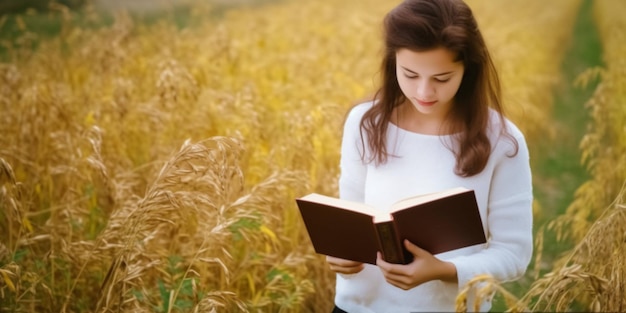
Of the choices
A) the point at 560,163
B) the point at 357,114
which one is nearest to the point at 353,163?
the point at 357,114

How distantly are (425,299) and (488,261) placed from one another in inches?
8.5

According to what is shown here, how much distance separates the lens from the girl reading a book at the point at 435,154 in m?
1.90

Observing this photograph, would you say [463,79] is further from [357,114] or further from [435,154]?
[357,114]

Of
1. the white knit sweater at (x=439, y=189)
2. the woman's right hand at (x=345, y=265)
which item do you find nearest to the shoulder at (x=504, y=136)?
the white knit sweater at (x=439, y=189)

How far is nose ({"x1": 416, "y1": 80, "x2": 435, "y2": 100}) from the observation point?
6.25 ft

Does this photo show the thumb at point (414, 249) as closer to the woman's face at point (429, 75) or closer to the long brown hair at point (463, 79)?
the long brown hair at point (463, 79)

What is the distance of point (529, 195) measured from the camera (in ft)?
6.48

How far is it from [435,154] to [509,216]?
269mm

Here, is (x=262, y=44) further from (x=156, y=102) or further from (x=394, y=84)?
(x=394, y=84)

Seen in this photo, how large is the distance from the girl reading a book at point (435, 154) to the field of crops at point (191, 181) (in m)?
0.18

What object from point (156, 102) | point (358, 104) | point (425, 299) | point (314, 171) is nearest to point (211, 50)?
point (156, 102)

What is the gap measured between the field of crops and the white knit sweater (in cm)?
16

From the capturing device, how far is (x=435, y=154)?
2.04 metres

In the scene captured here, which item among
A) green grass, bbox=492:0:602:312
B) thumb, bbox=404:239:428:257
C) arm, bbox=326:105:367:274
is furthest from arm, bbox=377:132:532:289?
green grass, bbox=492:0:602:312
